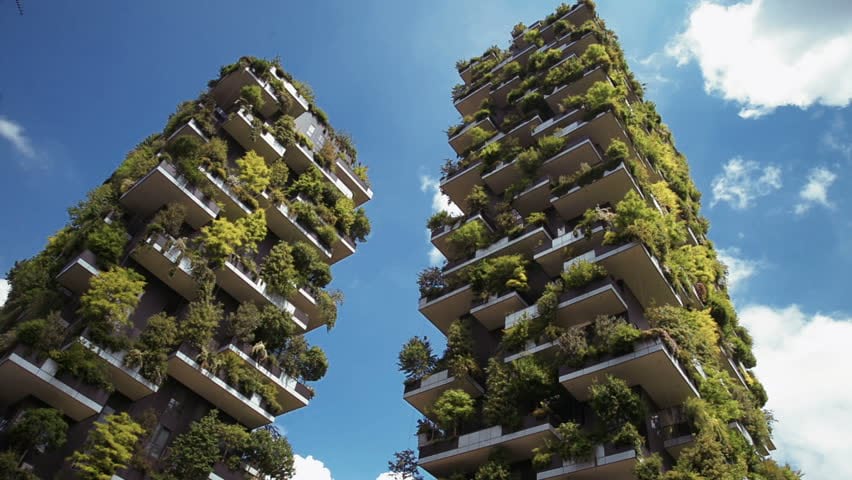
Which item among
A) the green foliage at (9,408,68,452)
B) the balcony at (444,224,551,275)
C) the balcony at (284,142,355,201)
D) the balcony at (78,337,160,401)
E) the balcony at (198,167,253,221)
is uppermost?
the balcony at (284,142,355,201)

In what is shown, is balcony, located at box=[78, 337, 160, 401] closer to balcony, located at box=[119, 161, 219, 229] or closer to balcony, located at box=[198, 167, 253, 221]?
balcony, located at box=[119, 161, 219, 229]

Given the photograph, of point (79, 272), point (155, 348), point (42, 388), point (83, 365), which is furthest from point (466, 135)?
point (42, 388)

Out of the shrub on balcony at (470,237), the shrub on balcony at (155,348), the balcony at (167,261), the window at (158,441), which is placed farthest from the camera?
the shrub on balcony at (470,237)

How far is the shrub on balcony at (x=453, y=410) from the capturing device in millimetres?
27016

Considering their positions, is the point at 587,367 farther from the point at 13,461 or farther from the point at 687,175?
the point at 687,175

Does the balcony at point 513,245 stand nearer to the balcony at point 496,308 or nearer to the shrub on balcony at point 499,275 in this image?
the shrub on balcony at point 499,275

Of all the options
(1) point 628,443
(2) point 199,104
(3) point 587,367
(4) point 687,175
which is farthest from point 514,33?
(1) point 628,443

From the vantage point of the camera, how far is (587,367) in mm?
24641

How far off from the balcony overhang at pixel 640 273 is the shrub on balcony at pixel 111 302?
18.8m

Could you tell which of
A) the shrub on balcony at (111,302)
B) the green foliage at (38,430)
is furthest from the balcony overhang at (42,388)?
the shrub on balcony at (111,302)

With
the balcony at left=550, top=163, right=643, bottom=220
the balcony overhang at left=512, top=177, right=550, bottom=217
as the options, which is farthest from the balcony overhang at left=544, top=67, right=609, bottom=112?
the balcony at left=550, top=163, right=643, bottom=220

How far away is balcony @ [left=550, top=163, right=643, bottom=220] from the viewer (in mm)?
31516

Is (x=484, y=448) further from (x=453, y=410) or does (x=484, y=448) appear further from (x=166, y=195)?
(x=166, y=195)

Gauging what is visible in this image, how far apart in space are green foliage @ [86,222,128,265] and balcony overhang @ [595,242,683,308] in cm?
1968
